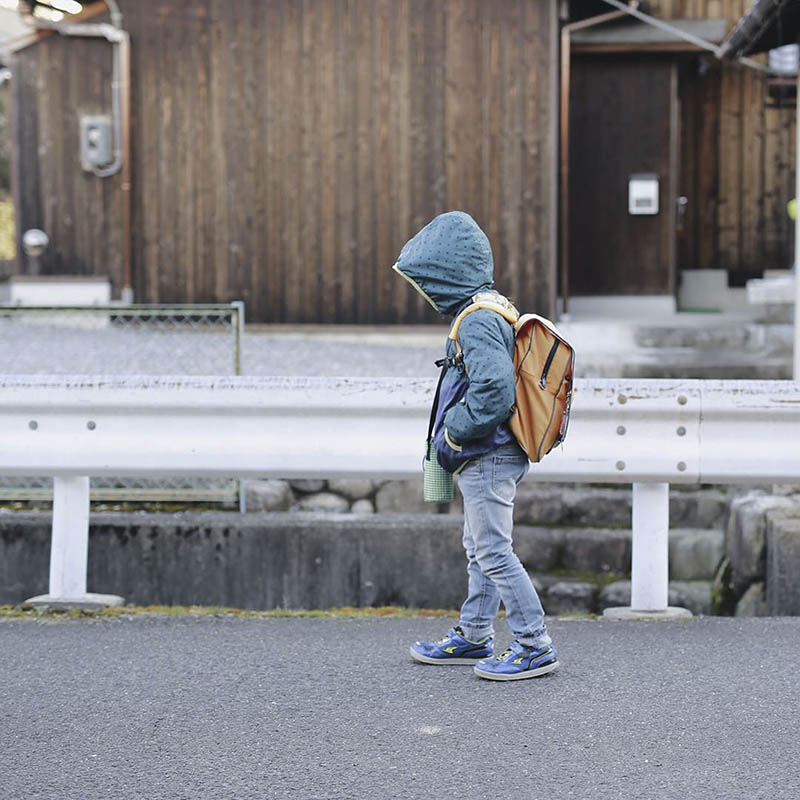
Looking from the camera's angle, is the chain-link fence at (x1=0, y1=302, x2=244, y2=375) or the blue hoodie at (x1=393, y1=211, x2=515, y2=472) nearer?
the blue hoodie at (x1=393, y1=211, x2=515, y2=472)

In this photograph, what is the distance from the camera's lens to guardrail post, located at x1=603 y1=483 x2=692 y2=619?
4.87 meters

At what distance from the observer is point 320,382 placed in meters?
5.10

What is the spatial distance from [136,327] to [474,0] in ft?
16.0

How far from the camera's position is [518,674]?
3979 mm

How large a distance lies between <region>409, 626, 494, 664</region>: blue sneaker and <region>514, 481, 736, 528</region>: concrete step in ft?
7.11

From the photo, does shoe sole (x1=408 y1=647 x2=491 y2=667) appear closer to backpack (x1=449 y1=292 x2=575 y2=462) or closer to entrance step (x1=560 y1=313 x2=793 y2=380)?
backpack (x1=449 y1=292 x2=575 y2=462)

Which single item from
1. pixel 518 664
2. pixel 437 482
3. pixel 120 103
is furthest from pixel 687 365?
pixel 120 103

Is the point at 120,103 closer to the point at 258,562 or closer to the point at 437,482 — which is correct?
the point at 258,562

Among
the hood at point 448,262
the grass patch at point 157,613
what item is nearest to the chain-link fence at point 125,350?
the grass patch at point 157,613

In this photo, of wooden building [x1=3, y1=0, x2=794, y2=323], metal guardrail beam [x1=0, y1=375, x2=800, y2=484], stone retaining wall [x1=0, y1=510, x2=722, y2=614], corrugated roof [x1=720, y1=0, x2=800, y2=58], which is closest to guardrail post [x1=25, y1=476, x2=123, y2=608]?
metal guardrail beam [x1=0, y1=375, x2=800, y2=484]

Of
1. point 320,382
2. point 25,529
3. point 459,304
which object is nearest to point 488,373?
point 459,304

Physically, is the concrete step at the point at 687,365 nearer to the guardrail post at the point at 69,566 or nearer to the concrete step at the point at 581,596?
the concrete step at the point at 581,596

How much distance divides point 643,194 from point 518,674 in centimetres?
1168

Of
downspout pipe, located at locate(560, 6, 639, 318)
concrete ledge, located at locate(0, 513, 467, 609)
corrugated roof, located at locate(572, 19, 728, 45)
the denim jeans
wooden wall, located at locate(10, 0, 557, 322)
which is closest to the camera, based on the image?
the denim jeans
